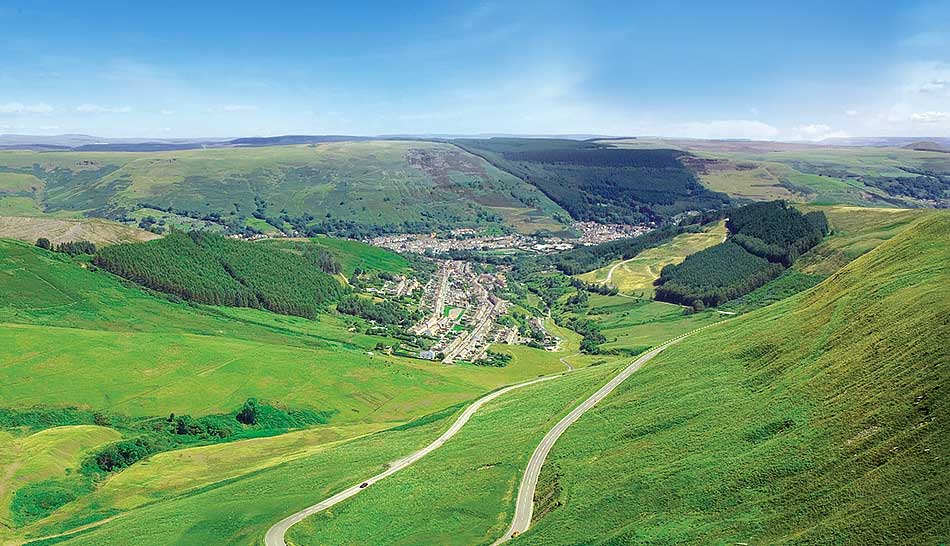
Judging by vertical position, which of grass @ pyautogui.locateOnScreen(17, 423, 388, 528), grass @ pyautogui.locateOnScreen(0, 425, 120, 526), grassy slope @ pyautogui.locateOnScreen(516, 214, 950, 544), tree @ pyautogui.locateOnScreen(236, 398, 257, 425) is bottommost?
tree @ pyautogui.locateOnScreen(236, 398, 257, 425)

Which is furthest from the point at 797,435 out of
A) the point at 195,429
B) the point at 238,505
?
the point at 195,429

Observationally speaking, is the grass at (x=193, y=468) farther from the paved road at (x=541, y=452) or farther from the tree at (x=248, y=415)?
the paved road at (x=541, y=452)

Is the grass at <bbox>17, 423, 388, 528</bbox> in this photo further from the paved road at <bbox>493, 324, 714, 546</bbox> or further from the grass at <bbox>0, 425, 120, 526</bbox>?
the paved road at <bbox>493, 324, 714, 546</bbox>

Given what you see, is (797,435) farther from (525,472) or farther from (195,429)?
(195,429)

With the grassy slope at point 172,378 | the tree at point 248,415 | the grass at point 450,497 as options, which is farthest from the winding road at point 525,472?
the tree at point 248,415

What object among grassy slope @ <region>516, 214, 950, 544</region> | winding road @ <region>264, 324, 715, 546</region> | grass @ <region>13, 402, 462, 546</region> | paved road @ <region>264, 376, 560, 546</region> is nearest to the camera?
grassy slope @ <region>516, 214, 950, 544</region>

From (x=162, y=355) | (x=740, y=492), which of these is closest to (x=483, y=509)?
(x=740, y=492)

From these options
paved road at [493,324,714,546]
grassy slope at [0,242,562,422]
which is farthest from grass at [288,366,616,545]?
grassy slope at [0,242,562,422]

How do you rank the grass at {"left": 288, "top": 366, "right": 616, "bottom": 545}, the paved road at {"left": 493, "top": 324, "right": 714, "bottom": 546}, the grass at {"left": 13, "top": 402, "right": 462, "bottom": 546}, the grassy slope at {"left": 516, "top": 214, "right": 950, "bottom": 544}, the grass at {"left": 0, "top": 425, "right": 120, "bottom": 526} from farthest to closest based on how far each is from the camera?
1. the grass at {"left": 0, "top": 425, "right": 120, "bottom": 526}
2. the grass at {"left": 13, "top": 402, "right": 462, "bottom": 546}
3. the grass at {"left": 288, "top": 366, "right": 616, "bottom": 545}
4. the paved road at {"left": 493, "top": 324, "right": 714, "bottom": 546}
5. the grassy slope at {"left": 516, "top": 214, "right": 950, "bottom": 544}
